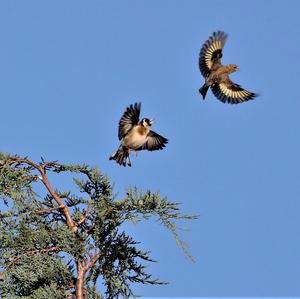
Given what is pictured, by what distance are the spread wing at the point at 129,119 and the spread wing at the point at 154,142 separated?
1.19 feet

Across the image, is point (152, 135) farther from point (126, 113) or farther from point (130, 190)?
point (130, 190)

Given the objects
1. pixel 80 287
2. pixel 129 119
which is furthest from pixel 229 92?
pixel 80 287

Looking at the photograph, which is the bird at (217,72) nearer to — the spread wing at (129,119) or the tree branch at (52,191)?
the spread wing at (129,119)

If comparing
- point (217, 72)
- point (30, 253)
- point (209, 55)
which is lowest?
point (30, 253)

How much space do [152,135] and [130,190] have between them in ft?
17.9

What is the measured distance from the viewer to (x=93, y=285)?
597 centimetres

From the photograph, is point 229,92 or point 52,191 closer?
point 52,191

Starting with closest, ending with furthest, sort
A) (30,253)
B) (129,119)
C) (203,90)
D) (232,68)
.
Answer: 1. (30,253)
2. (129,119)
3. (203,90)
4. (232,68)

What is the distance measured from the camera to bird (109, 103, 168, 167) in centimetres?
1118

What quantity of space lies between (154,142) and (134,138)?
1.04ft

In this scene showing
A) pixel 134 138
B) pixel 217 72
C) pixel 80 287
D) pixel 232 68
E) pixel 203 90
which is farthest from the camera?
pixel 232 68

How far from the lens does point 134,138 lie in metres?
11.4

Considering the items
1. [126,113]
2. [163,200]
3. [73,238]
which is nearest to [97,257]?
[73,238]

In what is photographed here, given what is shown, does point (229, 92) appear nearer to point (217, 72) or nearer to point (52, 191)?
point (217, 72)
